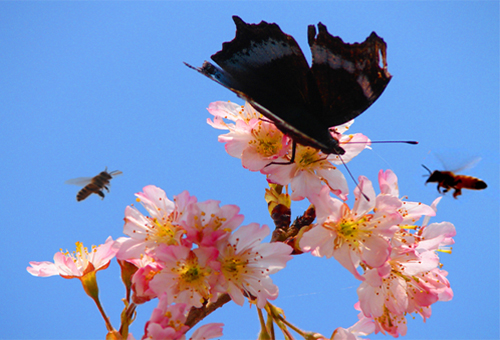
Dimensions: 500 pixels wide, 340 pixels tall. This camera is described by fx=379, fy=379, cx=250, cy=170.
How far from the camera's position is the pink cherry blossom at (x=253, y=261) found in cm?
120

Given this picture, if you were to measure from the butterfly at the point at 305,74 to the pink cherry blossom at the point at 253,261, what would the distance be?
0.38m

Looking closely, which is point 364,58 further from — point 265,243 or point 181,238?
point 181,238

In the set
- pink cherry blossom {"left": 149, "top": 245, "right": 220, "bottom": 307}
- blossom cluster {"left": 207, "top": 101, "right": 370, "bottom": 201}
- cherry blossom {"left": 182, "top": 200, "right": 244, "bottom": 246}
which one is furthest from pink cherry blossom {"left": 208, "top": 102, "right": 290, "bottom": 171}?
pink cherry blossom {"left": 149, "top": 245, "right": 220, "bottom": 307}

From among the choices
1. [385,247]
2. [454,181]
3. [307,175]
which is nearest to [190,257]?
[307,175]

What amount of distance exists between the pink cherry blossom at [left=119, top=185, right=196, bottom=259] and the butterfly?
44cm

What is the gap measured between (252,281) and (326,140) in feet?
1.76

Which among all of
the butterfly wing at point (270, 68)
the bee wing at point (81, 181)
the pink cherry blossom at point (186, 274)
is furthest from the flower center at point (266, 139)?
the bee wing at point (81, 181)

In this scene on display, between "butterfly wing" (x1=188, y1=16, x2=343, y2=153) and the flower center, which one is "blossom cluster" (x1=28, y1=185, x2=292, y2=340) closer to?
the flower center

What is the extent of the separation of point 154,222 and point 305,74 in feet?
2.70

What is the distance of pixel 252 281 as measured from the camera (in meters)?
1.23

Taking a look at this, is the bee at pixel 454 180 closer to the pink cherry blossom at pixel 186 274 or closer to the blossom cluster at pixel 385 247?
the blossom cluster at pixel 385 247

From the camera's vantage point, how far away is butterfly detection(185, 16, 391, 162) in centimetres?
137

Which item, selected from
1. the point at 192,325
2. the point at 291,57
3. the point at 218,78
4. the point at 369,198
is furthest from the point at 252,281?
the point at 291,57

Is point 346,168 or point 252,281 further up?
point 346,168
